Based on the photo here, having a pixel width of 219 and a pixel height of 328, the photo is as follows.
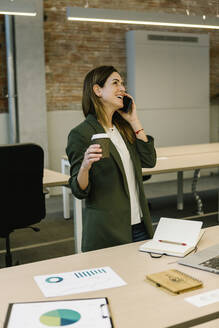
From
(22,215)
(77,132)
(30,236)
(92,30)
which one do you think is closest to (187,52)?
(92,30)

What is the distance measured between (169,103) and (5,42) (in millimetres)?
3228

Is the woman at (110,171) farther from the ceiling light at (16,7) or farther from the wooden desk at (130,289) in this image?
the ceiling light at (16,7)

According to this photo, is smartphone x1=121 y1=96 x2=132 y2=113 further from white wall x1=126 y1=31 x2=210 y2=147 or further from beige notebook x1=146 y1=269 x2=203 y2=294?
white wall x1=126 y1=31 x2=210 y2=147

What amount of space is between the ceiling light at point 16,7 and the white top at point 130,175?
10.1 ft

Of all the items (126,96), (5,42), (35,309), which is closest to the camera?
(35,309)

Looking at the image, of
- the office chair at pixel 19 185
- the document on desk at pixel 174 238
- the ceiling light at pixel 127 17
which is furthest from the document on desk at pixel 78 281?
the ceiling light at pixel 127 17

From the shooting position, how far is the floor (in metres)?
4.45

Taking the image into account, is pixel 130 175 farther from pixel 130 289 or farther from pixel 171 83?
pixel 171 83

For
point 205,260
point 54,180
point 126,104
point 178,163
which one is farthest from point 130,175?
point 178,163

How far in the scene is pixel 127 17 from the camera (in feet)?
17.2

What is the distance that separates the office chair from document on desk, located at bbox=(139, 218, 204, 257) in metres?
1.47

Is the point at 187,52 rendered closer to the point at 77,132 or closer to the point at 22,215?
the point at 22,215

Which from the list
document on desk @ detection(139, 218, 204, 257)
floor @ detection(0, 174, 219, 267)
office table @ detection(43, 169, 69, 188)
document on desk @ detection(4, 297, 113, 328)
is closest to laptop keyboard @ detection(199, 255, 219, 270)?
document on desk @ detection(139, 218, 204, 257)

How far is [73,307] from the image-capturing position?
1.40 metres
